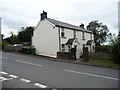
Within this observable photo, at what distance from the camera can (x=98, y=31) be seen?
7044cm

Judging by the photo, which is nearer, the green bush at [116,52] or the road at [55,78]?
the road at [55,78]

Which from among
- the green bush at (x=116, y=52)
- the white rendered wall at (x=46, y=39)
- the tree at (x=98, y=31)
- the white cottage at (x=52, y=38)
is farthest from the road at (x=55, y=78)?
the tree at (x=98, y=31)

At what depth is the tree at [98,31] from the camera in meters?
69.1

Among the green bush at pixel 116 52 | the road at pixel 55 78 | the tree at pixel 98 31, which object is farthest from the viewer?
the tree at pixel 98 31

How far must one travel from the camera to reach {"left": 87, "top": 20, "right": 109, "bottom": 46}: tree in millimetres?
69125

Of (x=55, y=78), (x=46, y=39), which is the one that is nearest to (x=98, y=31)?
(x=46, y=39)

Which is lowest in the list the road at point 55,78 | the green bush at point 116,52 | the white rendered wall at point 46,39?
the road at point 55,78

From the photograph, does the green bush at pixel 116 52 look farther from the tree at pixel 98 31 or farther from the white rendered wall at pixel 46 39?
the tree at pixel 98 31

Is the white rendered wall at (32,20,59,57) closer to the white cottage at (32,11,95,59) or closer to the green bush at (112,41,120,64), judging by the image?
the white cottage at (32,11,95,59)

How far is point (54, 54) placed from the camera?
101ft

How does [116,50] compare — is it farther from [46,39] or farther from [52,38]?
[46,39]

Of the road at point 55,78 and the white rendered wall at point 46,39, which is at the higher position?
the white rendered wall at point 46,39

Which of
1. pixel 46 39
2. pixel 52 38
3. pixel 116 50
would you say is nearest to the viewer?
pixel 116 50

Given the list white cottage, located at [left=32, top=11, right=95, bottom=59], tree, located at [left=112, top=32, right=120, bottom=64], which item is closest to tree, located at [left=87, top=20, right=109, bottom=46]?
white cottage, located at [left=32, top=11, right=95, bottom=59]
